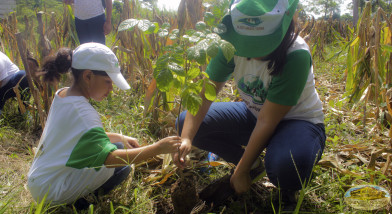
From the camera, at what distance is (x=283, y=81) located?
1.13 metres

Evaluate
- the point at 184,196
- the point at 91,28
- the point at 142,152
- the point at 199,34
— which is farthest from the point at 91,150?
Answer: the point at 91,28

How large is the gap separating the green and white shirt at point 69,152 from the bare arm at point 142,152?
0.10 feet

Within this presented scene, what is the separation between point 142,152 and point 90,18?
2.21 meters

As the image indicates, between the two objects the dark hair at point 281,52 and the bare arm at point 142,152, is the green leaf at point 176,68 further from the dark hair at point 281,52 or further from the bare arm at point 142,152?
the dark hair at point 281,52

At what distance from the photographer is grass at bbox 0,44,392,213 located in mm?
1251

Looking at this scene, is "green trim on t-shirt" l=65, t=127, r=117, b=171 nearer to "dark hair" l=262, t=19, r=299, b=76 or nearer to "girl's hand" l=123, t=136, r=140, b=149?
"girl's hand" l=123, t=136, r=140, b=149

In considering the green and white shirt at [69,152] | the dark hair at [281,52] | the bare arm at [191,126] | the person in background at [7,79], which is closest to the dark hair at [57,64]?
the green and white shirt at [69,152]

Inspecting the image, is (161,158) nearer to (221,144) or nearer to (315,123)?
(221,144)

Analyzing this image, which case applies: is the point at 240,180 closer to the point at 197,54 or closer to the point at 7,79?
the point at 197,54

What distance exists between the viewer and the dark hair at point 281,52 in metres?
1.10

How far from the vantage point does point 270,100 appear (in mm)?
1154

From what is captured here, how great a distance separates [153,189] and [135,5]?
7.77 feet

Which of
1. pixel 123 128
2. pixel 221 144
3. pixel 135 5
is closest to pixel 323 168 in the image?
pixel 221 144

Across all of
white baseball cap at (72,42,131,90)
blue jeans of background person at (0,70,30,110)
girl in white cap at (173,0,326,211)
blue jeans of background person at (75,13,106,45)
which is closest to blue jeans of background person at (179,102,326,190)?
girl in white cap at (173,0,326,211)
